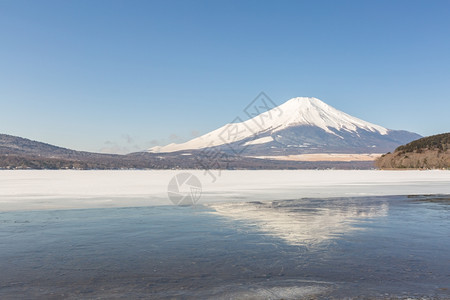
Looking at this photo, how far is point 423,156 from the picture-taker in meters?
72.9

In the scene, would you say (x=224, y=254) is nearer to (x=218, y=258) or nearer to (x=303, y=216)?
(x=218, y=258)

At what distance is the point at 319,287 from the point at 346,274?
3.28 ft

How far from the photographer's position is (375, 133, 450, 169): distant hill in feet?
232

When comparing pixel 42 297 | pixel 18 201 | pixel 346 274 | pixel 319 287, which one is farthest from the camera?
pixel 18 201

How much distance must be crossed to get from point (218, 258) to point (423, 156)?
74409 millimetres

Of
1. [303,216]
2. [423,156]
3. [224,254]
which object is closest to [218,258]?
[224,254]

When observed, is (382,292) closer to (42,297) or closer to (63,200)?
(42,297)

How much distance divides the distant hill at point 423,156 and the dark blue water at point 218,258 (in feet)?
210

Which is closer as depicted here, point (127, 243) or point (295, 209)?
point (127, 243)

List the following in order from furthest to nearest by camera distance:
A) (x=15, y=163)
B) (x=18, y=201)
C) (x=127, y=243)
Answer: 1. (x=15, y=163)
2. (x=18, y=201)
3. (x=127, y=243)

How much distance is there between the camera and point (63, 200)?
19.5 m

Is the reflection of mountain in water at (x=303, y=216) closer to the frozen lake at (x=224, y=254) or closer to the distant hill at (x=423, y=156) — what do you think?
the frozen lake at (x=224, y=254)

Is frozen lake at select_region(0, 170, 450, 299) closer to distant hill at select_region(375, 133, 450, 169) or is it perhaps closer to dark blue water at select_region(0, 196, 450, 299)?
dark blue water at select_region(0, 196, 450, 299)

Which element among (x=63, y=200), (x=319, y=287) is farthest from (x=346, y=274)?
(x=63, y=200)
